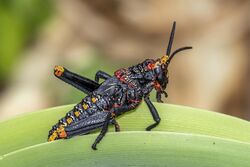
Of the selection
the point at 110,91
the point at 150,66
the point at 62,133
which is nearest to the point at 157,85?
the point at 150,66

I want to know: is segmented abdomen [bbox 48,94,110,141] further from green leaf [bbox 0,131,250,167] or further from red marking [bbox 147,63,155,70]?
green leaf [bbox 0,131,250,167]

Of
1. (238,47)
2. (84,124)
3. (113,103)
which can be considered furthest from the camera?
(238,47)

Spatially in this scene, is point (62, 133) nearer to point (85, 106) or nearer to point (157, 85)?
point (85, 106)

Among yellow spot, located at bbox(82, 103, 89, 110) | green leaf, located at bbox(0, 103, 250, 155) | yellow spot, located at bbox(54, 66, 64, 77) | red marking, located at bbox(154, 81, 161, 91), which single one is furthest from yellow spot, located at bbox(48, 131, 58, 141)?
red marking, located at bbox(154, 81, 161, 91)

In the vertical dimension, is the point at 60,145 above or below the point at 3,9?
below

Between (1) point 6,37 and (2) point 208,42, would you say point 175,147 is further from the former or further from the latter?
(2) point 208,42

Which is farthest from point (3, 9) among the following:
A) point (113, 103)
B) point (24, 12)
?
point (113, 103)

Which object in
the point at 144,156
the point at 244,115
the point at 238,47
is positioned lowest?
the point at 244,115
